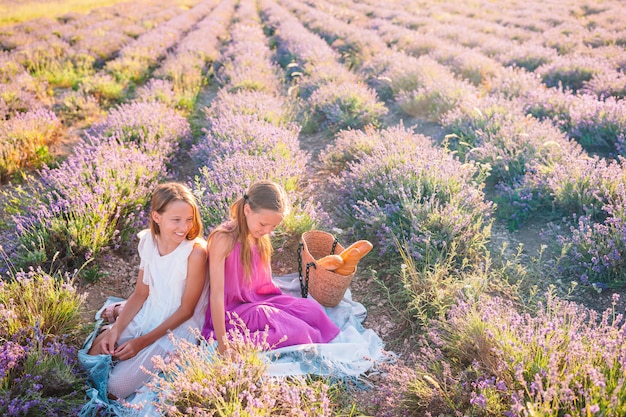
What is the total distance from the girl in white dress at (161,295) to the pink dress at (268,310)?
6.7 inches

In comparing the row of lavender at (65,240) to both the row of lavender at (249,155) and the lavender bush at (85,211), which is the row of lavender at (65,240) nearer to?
the lavender bush at (85,211)

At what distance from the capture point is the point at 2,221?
13.3 feet

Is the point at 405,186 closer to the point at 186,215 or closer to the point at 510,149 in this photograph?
the point at 510,149

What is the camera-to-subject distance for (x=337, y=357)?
287 centimetres

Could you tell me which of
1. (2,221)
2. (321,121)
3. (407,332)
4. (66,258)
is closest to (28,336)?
(66,258)

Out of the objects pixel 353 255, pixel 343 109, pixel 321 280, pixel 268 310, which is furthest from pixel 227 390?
pixel 343 109

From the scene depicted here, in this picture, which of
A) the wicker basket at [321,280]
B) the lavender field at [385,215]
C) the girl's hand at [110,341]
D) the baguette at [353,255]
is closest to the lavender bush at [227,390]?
the lavender field at [385,215]

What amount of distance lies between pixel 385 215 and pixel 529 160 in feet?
6.58

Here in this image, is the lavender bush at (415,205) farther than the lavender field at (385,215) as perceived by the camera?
Yes

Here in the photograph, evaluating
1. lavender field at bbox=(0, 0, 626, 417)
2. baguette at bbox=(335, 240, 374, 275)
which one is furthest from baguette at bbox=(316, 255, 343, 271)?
lavender field at bbox=(0, 0, 626, 417)

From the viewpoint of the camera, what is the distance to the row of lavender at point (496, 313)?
6.37ft

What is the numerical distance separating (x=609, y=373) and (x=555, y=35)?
11.7 m

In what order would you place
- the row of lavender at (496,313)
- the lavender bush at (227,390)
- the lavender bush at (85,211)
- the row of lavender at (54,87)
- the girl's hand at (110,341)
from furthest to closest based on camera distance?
the row of lavender at (54,87)
the lavender bush at (85,211)
the girl's hand at (110,341)
the lavender bush at (227,390)
the row of lavender at (496,313)

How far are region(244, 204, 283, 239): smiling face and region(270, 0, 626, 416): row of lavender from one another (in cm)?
107
